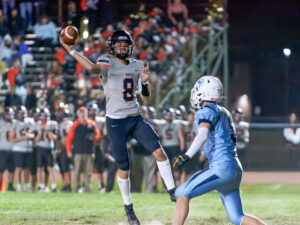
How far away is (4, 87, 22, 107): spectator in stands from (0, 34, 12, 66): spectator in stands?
2.89 feet

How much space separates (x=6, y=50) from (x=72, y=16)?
2.09 metres

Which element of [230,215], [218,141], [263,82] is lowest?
[263,82]

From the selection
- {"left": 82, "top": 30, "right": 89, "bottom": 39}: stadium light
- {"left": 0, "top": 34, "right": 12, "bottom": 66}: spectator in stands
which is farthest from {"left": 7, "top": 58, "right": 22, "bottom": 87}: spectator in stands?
{"left": 82, "top": 30, "right": 89, "bottom": 39}: stadium light

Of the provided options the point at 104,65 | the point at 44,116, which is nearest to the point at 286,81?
the point at 44,116

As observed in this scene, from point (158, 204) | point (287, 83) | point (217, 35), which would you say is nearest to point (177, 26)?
point (217, 35)

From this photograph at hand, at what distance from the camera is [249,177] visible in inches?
642

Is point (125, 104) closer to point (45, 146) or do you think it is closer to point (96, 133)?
point (96, 133)

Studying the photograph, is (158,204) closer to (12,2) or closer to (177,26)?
(177,26)

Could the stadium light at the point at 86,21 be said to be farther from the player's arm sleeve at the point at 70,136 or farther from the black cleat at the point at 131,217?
the black cleat at the point at 131,217

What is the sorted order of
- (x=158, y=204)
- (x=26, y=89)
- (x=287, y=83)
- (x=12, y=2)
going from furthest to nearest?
(x=287, y=83) → (x=12, y=2) → (x=26, y=89) → (x=158, y=204)

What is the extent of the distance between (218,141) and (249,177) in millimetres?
11013

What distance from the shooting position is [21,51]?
62.9ft

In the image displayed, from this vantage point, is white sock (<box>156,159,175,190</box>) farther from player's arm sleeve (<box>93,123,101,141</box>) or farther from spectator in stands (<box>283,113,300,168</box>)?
spectator in stands (<box>283,113,300,168</box>)

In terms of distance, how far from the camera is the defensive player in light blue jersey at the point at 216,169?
5402 millimetres
